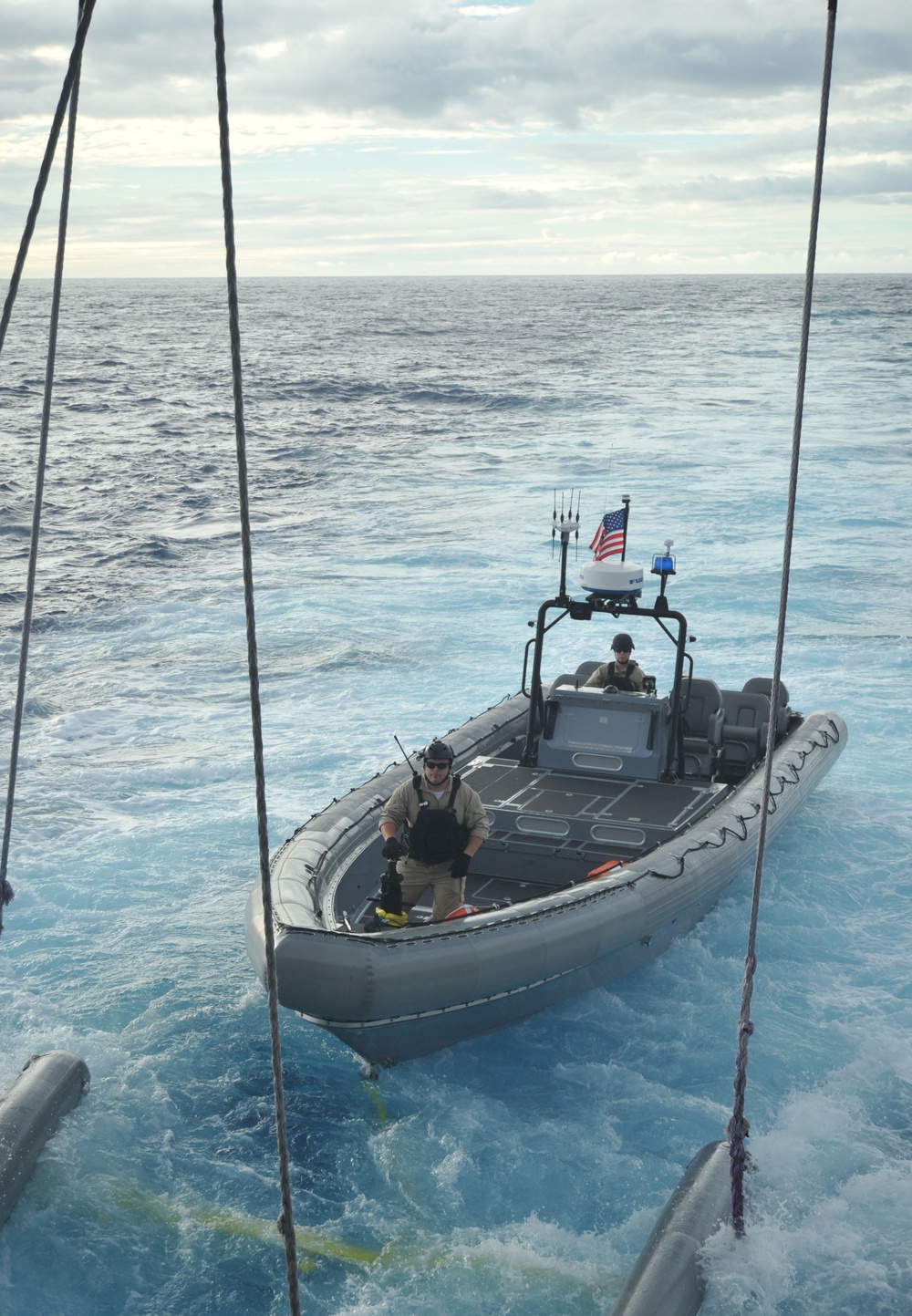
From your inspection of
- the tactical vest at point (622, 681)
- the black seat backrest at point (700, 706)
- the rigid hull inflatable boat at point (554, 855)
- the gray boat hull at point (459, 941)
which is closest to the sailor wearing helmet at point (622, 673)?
the tactical vest at point (622, 681)

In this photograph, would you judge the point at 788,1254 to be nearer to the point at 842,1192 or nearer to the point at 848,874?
the point at 842,1192

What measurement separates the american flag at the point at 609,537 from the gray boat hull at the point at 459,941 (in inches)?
90.7

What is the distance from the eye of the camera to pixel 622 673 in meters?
10.4

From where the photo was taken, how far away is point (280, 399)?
44.5 meters

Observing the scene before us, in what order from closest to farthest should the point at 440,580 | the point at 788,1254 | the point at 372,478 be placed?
the point at 788,1254
the point at 440,580
the point at 372,478

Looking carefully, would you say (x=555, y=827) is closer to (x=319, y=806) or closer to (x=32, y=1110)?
(x=319, y=806)

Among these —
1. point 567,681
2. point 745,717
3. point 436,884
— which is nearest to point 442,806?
point 436,884

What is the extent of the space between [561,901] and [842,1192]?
2.17 m

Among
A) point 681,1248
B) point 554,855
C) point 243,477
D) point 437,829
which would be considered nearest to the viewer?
point 243,477

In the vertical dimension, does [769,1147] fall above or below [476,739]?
below

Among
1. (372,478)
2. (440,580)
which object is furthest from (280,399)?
(440,580)

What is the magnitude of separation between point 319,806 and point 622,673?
11.8 feet

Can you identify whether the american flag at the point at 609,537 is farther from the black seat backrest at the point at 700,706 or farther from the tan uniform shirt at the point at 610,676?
the black seat backrest at the point at 700,706

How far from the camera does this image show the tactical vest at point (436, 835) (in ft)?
24.7
